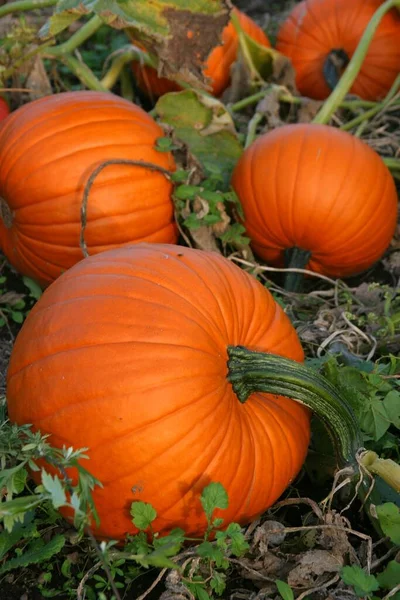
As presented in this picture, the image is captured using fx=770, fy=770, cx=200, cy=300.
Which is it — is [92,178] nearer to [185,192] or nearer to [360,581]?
[185,192]

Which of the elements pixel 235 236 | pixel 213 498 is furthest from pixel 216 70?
pixel 213 498

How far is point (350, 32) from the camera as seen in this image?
3.92 meters

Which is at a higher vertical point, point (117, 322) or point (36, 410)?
point (117, 322)

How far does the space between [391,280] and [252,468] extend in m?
1.52

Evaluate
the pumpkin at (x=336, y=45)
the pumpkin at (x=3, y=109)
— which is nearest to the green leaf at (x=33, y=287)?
the pumpkin at (x=3, y=109)

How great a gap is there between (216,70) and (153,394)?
246 cm

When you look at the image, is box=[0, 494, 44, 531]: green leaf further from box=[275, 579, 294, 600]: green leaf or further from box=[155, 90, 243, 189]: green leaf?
box=[155, 90, 243, 189]: green leaf

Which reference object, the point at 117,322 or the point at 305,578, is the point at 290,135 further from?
the point at 305,578

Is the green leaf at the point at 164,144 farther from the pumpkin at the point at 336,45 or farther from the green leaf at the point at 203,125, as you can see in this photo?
the pumpkin at the point at 336,45

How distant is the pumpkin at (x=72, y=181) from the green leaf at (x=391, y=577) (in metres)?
1.49

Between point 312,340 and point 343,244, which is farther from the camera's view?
point 343,244

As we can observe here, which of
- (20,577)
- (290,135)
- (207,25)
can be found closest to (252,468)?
(20,577)

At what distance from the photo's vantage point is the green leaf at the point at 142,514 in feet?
5.71

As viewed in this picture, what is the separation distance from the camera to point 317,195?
9.20 feet
